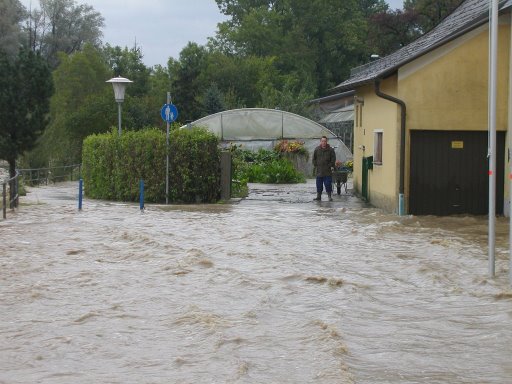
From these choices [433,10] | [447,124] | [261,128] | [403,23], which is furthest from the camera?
[403,23]

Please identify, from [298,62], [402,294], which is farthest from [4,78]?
[298,62]

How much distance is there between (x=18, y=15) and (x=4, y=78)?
39542 millimetres

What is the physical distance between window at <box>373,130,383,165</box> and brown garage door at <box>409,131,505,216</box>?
2682 millimetres

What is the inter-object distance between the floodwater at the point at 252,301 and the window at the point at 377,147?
4.00 metres

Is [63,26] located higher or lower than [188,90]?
higher

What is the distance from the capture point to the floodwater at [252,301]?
9234mm

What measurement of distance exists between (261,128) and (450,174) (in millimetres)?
22258

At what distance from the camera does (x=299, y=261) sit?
16328 mm

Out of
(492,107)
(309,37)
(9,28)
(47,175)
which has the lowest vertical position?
(47,175)

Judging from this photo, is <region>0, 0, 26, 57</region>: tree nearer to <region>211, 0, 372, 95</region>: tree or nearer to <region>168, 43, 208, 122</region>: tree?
<region>168, 43, 208, 122</region>: tree

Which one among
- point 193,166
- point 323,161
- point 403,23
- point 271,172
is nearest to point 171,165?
point 193,166

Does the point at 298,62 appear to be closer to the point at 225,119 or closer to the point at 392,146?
the point at 225,119

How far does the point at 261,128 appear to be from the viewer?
45000 mm

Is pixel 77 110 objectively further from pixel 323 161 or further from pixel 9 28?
pixel 9 28
